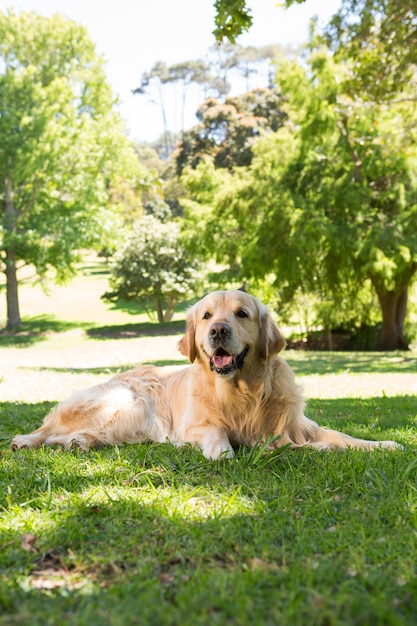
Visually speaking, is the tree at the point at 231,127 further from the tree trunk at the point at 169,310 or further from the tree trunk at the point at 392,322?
the tree trunk at the point at 392,322

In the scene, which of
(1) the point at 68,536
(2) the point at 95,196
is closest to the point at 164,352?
(2) the point at 95,196

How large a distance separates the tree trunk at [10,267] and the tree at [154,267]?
4.38 metres

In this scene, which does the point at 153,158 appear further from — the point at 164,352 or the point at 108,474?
the point at 108,474

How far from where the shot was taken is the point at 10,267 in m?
26.0

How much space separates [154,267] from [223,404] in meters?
23.4

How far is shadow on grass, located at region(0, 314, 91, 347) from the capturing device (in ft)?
77.8

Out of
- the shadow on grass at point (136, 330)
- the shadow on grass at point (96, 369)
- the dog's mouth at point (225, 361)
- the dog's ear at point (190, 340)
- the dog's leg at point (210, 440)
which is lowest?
the shadow on grass at point (136, 330)

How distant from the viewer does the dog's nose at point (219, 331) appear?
13.0 ft

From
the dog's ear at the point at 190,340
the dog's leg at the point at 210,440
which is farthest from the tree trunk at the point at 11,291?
the dog's leg at the point at 210,440

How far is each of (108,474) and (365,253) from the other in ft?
49.7

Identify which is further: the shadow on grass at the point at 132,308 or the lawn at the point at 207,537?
the shadow on grass at the point at 132,308

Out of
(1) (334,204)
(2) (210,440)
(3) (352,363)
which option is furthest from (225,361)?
(1) (334,204)

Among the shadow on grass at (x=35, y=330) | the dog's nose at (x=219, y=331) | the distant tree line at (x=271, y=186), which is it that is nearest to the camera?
the dog's nose at (x=219, y=331)

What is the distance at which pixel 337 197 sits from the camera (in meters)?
18.7
